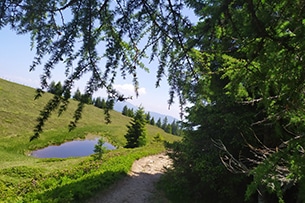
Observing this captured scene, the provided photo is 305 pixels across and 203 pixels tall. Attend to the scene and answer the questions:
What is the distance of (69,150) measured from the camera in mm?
26594

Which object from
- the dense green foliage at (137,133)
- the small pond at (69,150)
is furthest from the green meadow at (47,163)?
the dense green foliage at (137,133)

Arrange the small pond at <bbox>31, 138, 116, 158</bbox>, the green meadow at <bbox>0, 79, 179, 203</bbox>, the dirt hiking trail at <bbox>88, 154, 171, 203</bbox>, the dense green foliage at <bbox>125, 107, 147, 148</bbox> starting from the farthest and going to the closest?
the dense green foliage at <bbox>125, 107, 147, 148</bbox>, the small pond at <bbox>31, 138, 116, 158</bbox>, the dirt hiking trail at <bbox>88, 154, 171, 203</bbox>, the green meadow at <bbox>0, 79, 179, 203</bbox>

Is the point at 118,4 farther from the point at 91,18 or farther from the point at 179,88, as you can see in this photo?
the point at 179,88

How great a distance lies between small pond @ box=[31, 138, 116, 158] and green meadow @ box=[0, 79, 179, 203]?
0.61 meters

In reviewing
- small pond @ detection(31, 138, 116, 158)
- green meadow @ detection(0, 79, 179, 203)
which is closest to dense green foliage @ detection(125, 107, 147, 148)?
small pond @ detection(31, 138, 116, 158)

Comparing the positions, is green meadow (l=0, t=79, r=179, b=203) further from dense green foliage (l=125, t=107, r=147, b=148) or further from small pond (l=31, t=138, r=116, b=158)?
dense green foliage (l=125, t=107, r=147, b=148)

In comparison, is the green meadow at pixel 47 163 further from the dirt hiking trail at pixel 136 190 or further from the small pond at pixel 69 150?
the small pond at pixel 69 150

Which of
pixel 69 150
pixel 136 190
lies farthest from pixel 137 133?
pixel 136 190

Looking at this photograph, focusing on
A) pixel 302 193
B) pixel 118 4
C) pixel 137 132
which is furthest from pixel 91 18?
pixel 137 132

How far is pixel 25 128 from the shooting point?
26281 mm

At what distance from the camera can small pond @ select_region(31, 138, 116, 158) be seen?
79.0ft

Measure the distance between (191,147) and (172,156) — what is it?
1.22m

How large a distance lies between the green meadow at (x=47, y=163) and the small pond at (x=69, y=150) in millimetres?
611

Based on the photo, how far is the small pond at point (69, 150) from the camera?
24.1 m
